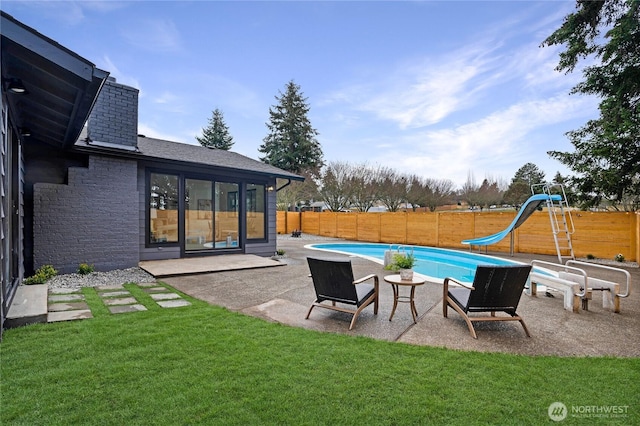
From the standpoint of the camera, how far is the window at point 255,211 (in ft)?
33.8

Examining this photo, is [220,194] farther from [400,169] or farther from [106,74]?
[400,169]

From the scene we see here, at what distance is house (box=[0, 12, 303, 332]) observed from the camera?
12.3ft

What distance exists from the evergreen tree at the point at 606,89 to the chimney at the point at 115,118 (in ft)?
40.5

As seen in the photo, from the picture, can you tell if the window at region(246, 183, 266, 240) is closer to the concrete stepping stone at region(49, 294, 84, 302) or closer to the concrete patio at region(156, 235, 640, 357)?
the concrete patio at region(156, 235, 640, 357)

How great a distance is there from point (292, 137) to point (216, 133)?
8493 millimetres

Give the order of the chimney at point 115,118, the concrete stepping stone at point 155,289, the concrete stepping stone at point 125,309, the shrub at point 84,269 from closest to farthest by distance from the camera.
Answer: the concrete stepping stone at point 125,309 → the concrete stepping stone at point 155,289 → the shrub at point 84,269 → the chimney at point 115,118

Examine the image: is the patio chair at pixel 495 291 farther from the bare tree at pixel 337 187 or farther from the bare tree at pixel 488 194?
the bare tree at pixel 488 194

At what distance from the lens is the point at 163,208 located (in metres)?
8.61

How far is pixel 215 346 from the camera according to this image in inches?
130

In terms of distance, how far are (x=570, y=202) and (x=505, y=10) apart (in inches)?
263

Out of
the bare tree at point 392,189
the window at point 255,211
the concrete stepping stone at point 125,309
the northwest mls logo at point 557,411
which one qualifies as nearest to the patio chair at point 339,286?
the northwest mls logo at point 557,411

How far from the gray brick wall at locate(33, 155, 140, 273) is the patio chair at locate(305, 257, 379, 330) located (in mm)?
5468

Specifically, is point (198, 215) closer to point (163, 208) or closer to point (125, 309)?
point (163, 208)

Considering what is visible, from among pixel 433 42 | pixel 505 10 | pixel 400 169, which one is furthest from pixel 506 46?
pixel 400 169
